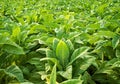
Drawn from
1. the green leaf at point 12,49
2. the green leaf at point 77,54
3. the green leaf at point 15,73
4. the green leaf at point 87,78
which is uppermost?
the green leaf at point 12,49

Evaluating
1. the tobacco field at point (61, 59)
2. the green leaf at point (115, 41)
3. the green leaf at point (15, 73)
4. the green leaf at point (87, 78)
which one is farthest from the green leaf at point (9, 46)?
the green leaf at point (115, 41)

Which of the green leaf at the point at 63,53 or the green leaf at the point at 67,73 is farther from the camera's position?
the green leaf at the point at 63,53

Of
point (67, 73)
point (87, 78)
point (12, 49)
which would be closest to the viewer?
point (67, 73)

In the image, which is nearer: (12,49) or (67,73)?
(67,73)

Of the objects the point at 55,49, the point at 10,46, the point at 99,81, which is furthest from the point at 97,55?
the point at 10,46

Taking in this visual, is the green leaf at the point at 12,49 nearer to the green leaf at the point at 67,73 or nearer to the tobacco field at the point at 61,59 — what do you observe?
the tobacco field at the point at 61,59

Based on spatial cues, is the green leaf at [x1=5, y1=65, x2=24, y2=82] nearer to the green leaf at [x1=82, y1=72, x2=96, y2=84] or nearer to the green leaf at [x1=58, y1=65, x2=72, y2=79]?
the green leaf at [x1=58, y1=65, x2=72, y2=79]

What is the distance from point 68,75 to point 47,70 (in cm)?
18

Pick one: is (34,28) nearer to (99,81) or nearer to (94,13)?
(99,81)

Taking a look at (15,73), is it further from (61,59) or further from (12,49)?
(61,59)

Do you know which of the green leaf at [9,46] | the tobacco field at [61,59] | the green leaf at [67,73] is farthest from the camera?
the green leaf at [9,46]

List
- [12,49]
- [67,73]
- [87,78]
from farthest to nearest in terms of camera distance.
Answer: [12,49] < [87,78] < [67,73]

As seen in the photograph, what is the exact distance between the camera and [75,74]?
204 cm

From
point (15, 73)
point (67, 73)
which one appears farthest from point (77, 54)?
point (15, 73)
